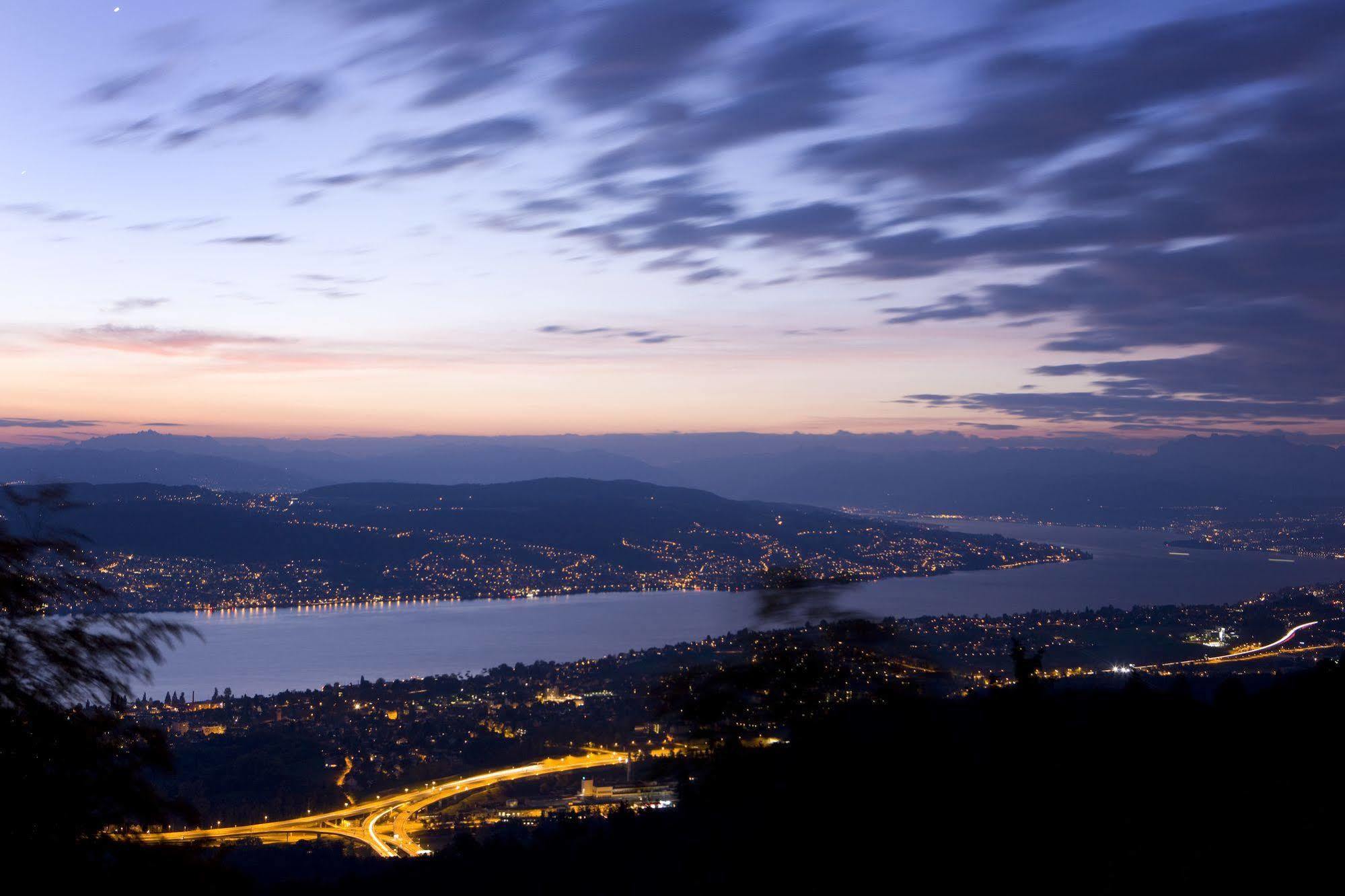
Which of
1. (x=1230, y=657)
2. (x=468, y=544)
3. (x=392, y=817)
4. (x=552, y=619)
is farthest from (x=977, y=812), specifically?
(x=468, y=544)

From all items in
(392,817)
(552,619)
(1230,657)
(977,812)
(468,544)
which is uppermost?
(977,812)

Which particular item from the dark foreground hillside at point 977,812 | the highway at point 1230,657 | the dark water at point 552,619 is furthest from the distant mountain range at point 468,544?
the dark foreground hillside at point 977,812

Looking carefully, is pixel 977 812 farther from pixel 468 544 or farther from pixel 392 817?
pixel 468 544

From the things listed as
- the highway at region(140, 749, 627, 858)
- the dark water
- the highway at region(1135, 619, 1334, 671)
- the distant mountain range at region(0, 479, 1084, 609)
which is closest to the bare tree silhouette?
the highway at region(140, 749, 627, 858)

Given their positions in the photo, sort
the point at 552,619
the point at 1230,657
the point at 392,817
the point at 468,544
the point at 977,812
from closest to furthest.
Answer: the point at 977,812 < the point at 392,817 < the point at 1230,657 < the point at 552,619 < the point at 468,544

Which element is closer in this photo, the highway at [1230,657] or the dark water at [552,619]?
the highway at [1230,657]

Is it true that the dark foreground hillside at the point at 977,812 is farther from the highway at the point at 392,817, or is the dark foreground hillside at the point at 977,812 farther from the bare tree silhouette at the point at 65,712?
the highway at the point at 392,817

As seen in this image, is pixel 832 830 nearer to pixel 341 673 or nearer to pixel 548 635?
pixel 341 673
